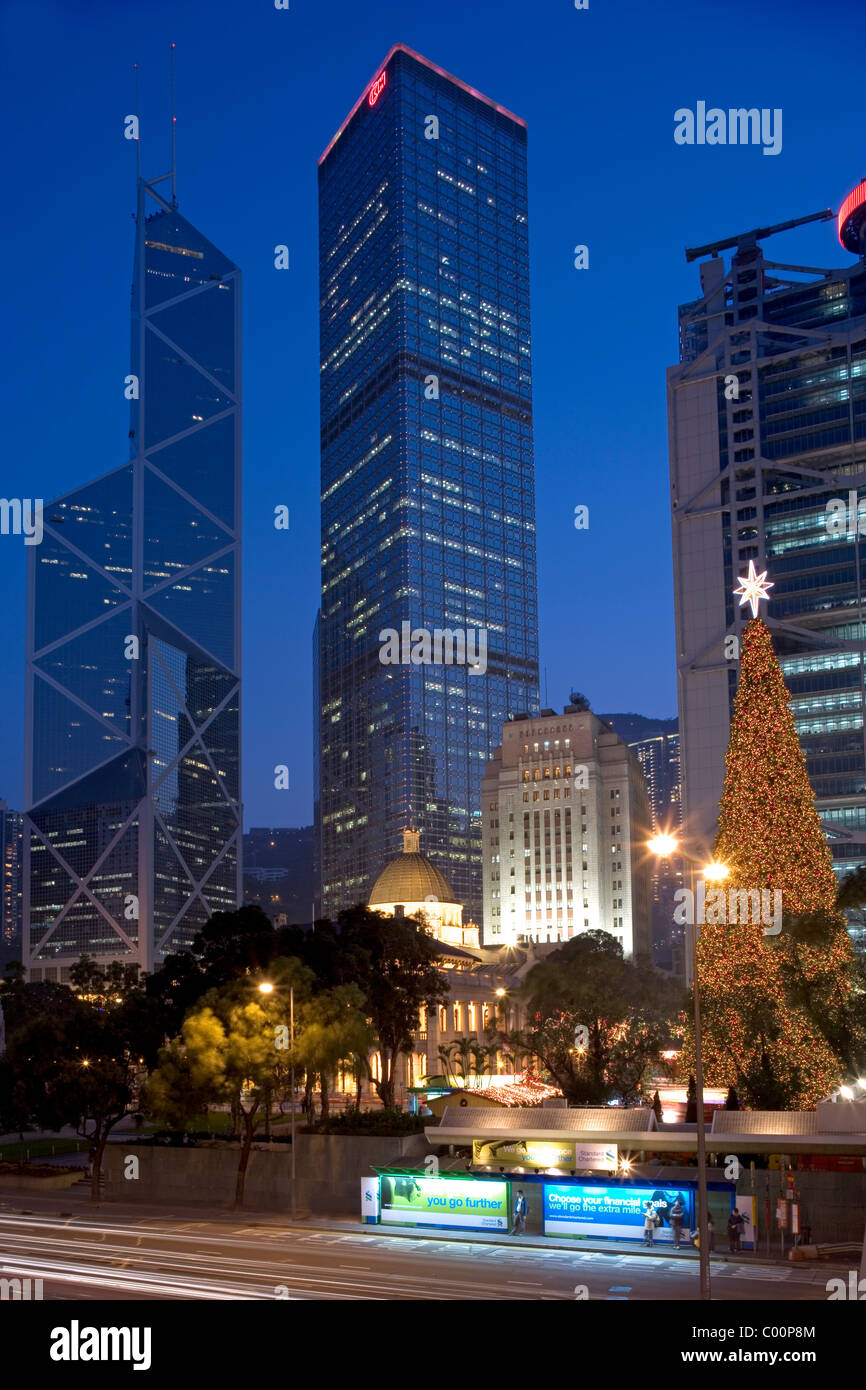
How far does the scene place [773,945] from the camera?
5625 cm

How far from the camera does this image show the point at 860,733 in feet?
562

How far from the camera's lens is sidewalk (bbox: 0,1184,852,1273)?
43062 mm

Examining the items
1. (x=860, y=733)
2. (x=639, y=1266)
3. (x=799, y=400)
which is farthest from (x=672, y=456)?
Result: (x=639, y=1266)

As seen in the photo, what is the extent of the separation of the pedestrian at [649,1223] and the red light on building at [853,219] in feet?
570

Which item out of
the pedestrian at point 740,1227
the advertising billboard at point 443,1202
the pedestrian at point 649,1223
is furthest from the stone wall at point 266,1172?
the pedestrian at point 740,1227

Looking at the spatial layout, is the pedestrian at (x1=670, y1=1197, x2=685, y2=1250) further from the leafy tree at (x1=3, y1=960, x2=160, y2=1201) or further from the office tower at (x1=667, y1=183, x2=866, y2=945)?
the office tower at (x1=667, y1=183, x2=866, y2=945)

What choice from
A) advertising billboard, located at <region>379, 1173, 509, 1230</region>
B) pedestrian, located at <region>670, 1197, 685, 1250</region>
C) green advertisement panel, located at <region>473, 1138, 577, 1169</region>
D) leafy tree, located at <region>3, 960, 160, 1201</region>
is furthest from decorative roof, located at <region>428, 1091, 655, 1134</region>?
leafy tree, located at <region>3, 960, 160, 1201</region>

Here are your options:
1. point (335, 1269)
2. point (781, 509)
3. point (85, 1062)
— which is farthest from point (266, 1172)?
point (781, 509)

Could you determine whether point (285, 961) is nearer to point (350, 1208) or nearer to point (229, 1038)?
point (229, 1038)

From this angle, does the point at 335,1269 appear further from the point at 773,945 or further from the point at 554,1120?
the point at 773,945

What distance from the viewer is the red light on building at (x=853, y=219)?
611ft

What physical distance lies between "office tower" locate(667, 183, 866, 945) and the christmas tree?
376 feet
